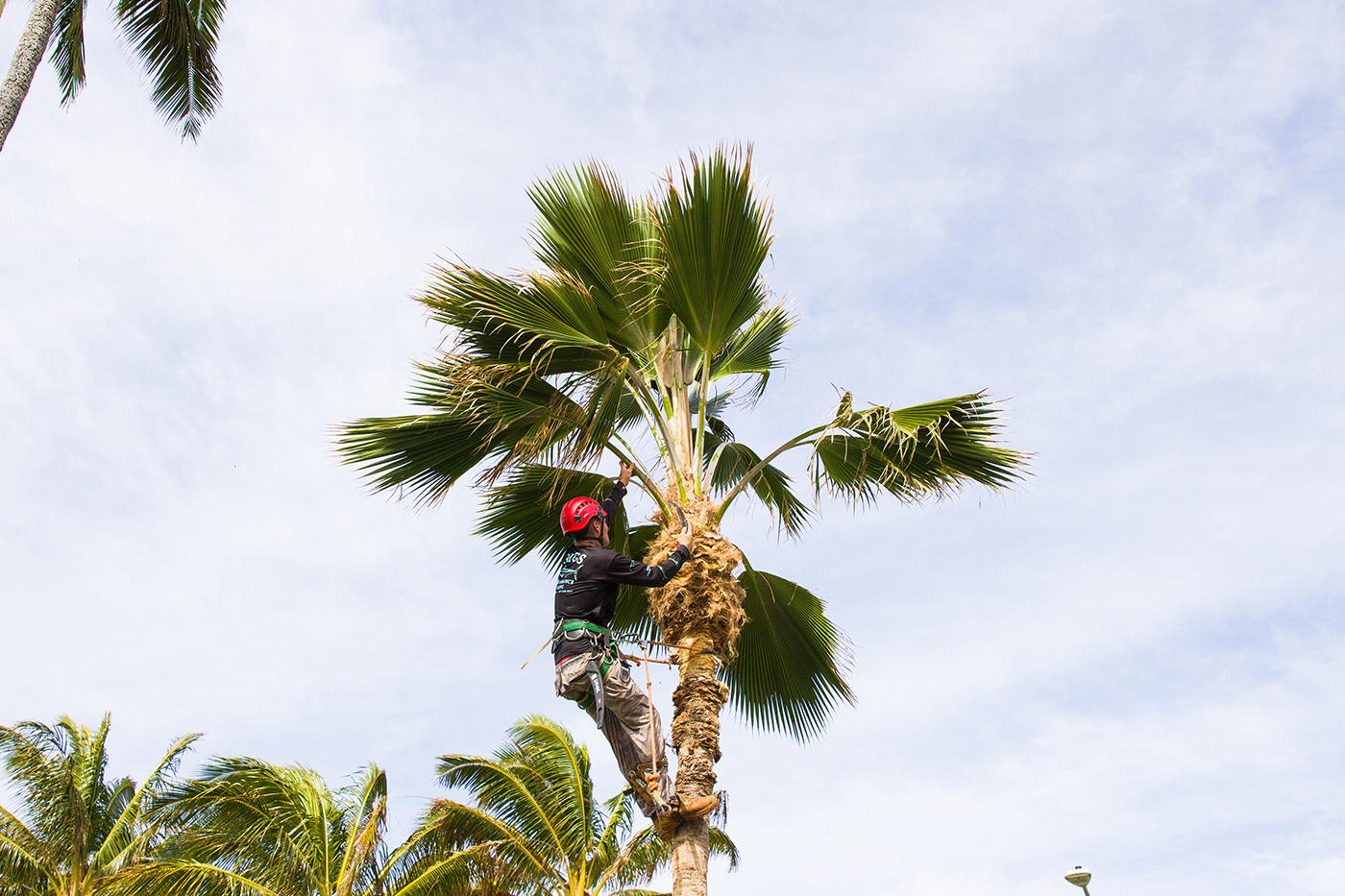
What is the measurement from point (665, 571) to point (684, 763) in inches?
47.9

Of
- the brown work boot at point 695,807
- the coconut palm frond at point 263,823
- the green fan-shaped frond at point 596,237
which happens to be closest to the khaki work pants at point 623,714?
the brown work boot at point 695,807

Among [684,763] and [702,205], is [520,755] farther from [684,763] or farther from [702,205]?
[702,205]

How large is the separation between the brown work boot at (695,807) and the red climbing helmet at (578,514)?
1.95m

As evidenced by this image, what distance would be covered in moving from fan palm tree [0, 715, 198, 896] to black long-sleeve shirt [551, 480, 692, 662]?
34.1 ft

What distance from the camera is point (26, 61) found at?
8.34 metres

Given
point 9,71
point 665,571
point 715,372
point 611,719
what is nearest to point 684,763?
point 611,719

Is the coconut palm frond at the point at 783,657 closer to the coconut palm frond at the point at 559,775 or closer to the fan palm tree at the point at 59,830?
the coconut palm frond at the point at 559,775

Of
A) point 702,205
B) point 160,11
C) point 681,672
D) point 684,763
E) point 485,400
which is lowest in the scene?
point 684,763

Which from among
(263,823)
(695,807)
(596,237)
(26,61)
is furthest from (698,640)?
(263,823)

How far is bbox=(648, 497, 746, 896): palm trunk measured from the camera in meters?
7.09

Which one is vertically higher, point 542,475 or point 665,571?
point 542,475

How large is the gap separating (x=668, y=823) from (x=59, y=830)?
490 inches

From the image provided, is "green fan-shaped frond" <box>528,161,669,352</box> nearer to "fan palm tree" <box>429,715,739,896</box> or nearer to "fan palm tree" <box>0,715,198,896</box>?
"fan palm tree" <box>429,715,739,896</box>

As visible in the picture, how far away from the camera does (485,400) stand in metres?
8.16
